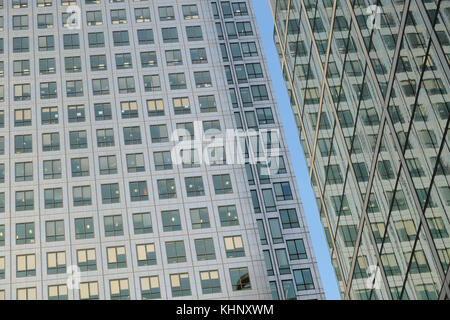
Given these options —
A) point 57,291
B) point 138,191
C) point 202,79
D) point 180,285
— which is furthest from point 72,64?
point 180,285

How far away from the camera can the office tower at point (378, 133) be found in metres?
18.6

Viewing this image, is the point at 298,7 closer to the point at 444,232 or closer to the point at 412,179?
the point at 412,179

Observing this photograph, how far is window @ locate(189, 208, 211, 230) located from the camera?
56.1 metres

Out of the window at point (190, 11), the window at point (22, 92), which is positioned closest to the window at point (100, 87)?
the window at point (22, 92)

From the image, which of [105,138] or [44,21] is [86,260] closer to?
[105,138]

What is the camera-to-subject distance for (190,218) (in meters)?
56.4

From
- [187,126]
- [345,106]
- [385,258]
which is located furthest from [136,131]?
[385,258]

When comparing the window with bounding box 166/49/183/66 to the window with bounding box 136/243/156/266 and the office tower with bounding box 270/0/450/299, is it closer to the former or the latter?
the window with bounding box 136/243/156/266

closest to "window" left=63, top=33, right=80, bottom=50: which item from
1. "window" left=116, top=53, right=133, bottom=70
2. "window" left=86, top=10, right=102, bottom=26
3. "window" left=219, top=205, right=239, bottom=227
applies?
"window" left=86, top=10, right=102, bottom=26

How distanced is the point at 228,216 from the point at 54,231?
50.8 ft

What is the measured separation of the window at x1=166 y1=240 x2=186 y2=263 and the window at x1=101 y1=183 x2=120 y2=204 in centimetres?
671

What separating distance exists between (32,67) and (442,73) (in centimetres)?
5443

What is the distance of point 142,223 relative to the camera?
56.1m

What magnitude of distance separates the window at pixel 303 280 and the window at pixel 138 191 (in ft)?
60.2
